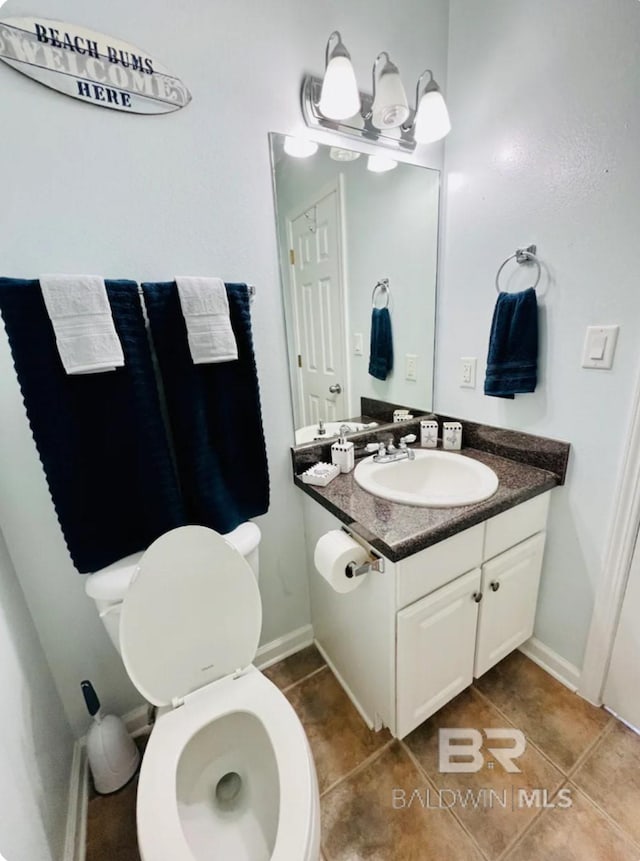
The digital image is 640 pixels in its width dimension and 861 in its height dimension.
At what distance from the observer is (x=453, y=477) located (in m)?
1.33

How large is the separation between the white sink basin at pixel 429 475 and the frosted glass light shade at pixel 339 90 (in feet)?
3.73

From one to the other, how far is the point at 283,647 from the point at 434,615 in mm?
808

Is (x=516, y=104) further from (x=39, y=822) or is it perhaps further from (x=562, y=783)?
(x=39, y=822)

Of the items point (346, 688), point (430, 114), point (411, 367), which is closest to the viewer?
point (430, 114)

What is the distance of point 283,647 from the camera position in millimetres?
1487

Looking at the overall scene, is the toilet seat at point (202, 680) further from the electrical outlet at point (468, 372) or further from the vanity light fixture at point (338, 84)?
the vanity light fixture at point (338, 84)

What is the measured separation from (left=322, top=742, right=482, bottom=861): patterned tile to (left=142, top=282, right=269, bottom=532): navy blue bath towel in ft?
2.89

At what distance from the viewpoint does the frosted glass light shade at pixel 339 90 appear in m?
0.94

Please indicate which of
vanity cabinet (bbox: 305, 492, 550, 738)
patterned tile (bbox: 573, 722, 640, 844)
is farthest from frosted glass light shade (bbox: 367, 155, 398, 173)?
patterned tile (bbox: 573, 722, 640, 844)

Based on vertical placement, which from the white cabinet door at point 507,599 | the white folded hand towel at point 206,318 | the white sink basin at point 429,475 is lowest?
the white cabinet door at point 507,599

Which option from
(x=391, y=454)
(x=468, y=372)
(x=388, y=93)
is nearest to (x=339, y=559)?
(x=391, y=454)

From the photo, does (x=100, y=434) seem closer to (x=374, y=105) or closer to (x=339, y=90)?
(x=339, y=90)

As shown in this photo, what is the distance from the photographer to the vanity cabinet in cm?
95

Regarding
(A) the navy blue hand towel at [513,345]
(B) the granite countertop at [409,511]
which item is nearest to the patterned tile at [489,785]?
(B) the granite countertop at [409,511]
